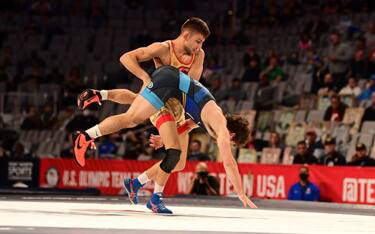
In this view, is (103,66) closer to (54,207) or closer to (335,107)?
(335,107)

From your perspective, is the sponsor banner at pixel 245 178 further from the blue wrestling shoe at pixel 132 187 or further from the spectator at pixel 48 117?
the blue wrestling shoe at pixel 132 187

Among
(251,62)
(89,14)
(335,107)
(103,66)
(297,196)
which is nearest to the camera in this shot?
(297,196)

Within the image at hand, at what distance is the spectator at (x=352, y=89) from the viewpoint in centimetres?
1606

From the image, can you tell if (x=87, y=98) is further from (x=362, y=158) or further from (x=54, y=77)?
(x=54, y=77)

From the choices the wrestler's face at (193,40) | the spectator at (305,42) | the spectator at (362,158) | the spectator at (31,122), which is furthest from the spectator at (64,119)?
the wrestler's face at (193,40)

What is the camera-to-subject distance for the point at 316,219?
27.8 ft

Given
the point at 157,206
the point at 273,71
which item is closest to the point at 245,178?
the point at 273,71

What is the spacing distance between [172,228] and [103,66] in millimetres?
15396

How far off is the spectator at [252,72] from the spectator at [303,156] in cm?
417

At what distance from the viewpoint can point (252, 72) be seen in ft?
61.4

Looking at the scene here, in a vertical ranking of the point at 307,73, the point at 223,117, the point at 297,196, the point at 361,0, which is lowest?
the point at 297,196

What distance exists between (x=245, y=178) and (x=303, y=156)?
3.05ft

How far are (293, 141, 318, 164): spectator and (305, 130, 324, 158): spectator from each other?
0.20 metres

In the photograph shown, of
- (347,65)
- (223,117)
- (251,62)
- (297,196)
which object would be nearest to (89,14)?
(251,62)
